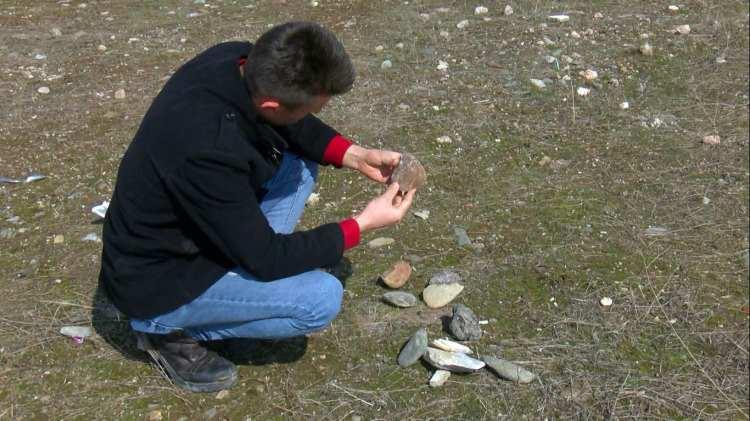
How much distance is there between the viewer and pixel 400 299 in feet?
10.6

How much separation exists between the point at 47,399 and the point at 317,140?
55.8 inches

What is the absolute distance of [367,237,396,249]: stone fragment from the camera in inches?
145

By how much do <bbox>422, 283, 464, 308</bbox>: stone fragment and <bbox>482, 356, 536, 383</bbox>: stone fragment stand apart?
16.2 inches

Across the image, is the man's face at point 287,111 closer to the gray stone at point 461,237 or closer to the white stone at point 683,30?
the gray stone at point 461,237

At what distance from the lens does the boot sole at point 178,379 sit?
2.86m

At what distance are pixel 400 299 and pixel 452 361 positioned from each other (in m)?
0.46

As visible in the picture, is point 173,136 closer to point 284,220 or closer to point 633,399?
point 284,220

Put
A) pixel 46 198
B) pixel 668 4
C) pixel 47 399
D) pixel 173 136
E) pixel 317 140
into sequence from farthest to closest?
pixel 668 4
pixel 46 198
pixel 317 140
pixel 47 399
pixel 173 136

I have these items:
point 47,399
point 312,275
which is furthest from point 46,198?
point 312,275

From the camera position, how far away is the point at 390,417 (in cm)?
274

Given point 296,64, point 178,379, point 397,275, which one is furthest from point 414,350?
point 296,64

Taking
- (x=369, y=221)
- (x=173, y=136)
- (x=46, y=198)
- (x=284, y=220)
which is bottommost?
(x=46, y=198)

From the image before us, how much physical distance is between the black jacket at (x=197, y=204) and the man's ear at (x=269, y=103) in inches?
1.7

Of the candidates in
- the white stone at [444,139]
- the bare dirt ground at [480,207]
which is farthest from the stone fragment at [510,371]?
the white stone at [444,139]
